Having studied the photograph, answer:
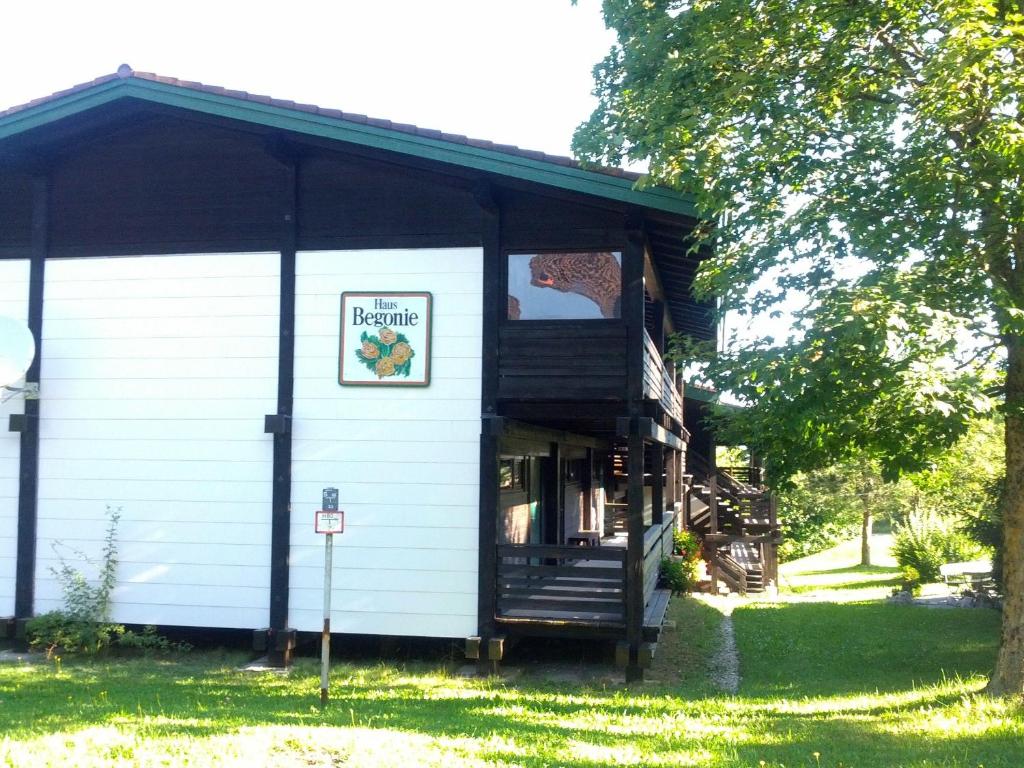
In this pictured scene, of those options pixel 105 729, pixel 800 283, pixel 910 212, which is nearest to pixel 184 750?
pixel 105 729

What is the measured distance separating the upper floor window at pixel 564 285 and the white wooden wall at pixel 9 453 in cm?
579

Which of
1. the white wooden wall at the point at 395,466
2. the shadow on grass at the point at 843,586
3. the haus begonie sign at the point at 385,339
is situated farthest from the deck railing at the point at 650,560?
the shadow on grass at the point at 843,586

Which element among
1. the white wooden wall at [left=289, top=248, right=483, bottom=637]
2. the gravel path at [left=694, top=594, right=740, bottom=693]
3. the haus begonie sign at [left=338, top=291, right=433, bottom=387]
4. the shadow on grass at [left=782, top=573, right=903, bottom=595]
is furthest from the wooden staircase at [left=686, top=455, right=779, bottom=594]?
the haus begonie sign at [left=338, top=291, right=433, bottom=387]

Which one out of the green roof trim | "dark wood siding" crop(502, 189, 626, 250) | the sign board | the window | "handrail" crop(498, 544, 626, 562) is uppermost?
the green roof trim

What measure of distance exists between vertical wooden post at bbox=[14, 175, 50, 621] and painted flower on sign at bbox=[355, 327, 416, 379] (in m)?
3.90

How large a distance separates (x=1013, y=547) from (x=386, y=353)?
21.2 feet

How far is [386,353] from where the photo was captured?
35.9 feet

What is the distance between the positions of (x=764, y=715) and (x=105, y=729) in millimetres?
5391

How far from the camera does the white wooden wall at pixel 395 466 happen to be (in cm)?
1071

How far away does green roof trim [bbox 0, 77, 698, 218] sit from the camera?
32.7 feet

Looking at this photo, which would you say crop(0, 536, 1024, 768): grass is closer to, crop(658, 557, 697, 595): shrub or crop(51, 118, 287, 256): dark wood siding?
crop(658, 557, 697, 595): shrub

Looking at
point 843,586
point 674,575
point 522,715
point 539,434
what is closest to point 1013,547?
point 522,715

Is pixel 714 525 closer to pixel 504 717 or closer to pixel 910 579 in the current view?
pixel 910 579

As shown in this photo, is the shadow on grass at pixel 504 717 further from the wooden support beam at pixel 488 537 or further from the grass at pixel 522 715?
the wooden support beam at pixel 488 537
